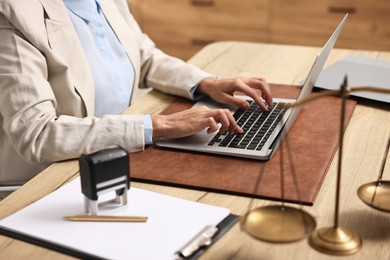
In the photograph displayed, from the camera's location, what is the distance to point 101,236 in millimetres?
1126

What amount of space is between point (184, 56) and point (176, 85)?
2519 mm

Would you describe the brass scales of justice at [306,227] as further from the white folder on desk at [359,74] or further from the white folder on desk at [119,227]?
the white folder on desk at [359,74]

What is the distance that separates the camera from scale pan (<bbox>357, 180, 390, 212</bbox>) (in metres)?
1.14

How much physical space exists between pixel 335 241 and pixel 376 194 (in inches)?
6.3

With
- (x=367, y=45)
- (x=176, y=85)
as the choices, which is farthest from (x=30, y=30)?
(x=367, y=45)

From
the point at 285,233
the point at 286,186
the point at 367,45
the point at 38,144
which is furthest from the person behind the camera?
the point at 367,45

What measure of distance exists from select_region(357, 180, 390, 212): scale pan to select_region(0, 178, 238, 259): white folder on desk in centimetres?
23

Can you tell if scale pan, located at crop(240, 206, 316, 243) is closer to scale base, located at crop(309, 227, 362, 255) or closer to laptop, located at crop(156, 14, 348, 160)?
scale base, located at crop(309, 227, 362, 255)

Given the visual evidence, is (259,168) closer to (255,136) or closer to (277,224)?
(255,136)

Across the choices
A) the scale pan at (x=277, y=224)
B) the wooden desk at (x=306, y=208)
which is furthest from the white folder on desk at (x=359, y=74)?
the scale pan at (x=277, y=224)

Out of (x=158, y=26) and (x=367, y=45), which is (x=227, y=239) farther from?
(x=158, y=26)

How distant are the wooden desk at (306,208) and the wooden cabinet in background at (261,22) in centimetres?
191

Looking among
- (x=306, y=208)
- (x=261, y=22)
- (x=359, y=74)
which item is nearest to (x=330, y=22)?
(x=261, y=22)

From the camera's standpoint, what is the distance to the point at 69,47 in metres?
1.64
